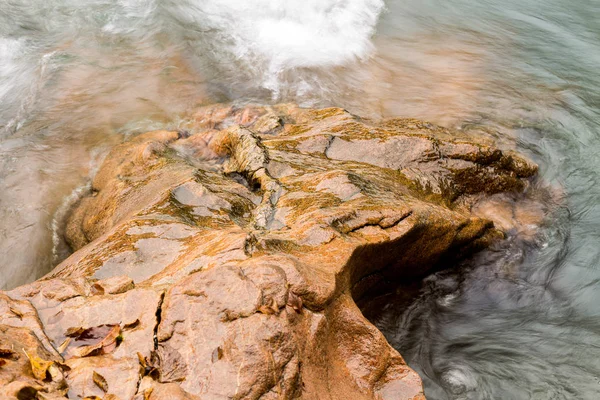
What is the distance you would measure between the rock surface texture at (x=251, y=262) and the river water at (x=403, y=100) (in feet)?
2.17

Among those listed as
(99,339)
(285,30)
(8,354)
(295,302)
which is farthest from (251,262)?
(285,30)

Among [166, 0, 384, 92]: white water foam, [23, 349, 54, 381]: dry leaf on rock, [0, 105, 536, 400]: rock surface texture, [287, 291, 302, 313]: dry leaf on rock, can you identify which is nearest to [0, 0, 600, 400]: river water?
[166, 0, 384, 92]: white water foam

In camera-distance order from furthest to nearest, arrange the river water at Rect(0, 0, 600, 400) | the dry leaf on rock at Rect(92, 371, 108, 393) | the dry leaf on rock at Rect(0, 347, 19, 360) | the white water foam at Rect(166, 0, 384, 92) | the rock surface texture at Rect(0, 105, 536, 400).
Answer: the white water foam at Rect(166, 0, 384, 92) → the river water at Rect(0, 0, 600, 400) → the rock surface texture at Rect(0, 105, 536, 400) → the dry leaf on rock at Rect(92, 371, 108, 393) → the dry leaf on rock at Rect(0, 347, 19, 360)

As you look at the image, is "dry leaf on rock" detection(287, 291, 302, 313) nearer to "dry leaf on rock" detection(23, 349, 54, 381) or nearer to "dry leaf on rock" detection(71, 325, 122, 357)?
"dry leaf on rock" detection(71, 325, 122, 357)

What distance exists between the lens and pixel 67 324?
3805 mm

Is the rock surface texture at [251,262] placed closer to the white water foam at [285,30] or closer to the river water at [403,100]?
the river water at [403,100]

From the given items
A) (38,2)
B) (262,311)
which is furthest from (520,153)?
(38,2)

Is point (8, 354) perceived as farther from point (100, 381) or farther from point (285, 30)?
point (285, 30)

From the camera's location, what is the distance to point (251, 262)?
13.0 ft

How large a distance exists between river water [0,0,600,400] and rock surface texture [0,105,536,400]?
662 mm

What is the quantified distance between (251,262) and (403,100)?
7097 millimetres

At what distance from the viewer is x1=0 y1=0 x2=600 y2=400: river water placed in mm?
5738

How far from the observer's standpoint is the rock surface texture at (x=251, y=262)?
11.4ft

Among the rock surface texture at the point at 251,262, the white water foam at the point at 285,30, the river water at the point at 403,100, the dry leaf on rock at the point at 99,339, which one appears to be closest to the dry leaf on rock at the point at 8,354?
the rock surface texture at the point at 251,262
